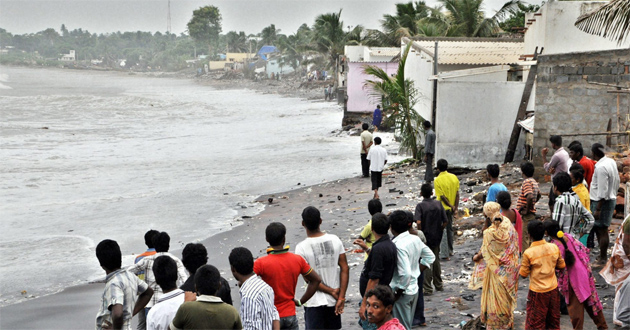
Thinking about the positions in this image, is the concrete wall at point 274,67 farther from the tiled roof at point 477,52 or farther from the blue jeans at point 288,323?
the blue jeans at point 288,323

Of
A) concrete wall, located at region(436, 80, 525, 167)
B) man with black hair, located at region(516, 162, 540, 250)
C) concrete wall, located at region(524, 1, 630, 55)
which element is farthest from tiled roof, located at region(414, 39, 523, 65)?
man with black hair, located at region(516, 162, 540, 250)

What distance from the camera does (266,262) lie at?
4836 millimetres

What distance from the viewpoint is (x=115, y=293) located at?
4.58 m

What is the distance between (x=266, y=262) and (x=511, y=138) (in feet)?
36.0

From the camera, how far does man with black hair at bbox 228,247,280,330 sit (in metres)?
4.46

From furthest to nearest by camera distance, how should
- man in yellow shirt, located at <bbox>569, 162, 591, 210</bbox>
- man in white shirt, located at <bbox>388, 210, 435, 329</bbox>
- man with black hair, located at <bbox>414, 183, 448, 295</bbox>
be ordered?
man with black hair, located at <bbox>414, 183, 448, 295</bbox> → man in yellow shirt, located at <bbox>569, 162, 591, 210</bbox> → man in white shirt, located at <bbox>388, 210, 435, 329</bbox>

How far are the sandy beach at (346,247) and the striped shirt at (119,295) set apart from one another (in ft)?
8.89

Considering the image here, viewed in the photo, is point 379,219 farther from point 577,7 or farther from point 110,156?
point 110,156

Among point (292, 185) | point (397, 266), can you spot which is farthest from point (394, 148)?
point (397, 266)

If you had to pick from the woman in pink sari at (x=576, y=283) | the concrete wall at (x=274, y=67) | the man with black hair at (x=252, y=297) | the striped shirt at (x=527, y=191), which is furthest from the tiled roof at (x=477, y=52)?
the concrete wall at (x=274, y=67)

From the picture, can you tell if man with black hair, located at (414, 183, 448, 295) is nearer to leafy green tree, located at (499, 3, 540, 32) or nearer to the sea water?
the sea water

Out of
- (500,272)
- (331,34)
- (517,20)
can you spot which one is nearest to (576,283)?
(500,272)

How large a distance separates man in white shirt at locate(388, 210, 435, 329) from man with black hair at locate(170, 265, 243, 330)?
1.68m

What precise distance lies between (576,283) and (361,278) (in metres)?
1.95
